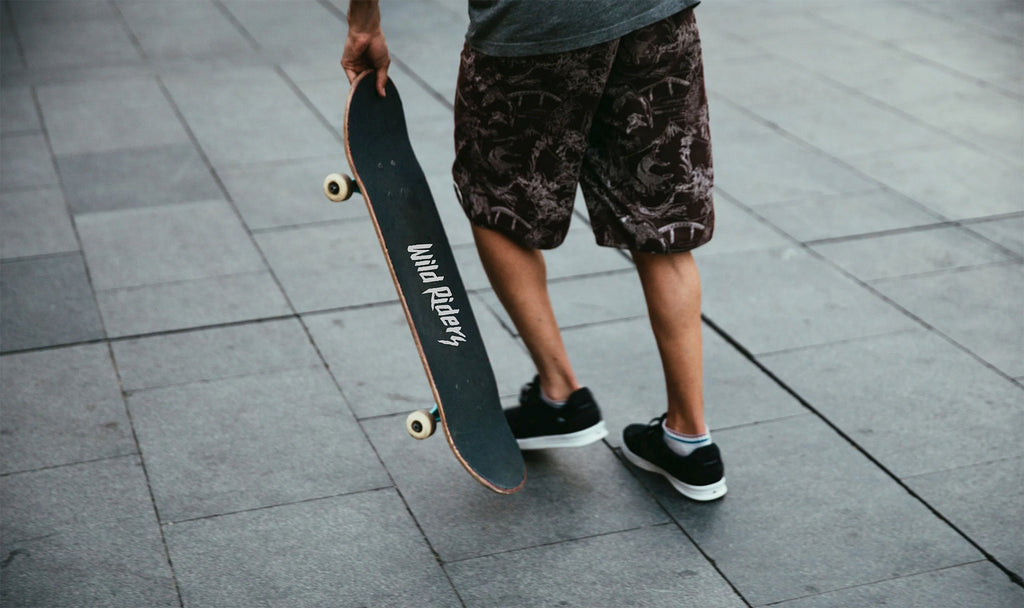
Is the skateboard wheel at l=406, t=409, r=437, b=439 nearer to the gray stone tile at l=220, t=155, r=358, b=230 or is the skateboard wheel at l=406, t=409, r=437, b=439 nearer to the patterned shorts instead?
the patterned shorts

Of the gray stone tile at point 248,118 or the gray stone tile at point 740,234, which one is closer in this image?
the gray stone tile at point 740,234

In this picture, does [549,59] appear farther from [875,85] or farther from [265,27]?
[265,27]

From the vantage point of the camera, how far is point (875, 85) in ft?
21.7

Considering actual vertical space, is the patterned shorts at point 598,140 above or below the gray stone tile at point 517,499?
above

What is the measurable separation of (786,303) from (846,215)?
3.15ft

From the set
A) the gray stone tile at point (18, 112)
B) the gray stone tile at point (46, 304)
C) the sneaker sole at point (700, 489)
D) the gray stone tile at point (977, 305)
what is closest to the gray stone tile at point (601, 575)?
the sneaker sole at point (700, 489)

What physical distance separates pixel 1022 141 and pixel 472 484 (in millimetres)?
4021

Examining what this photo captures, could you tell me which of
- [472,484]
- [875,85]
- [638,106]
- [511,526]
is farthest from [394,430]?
[875,85]

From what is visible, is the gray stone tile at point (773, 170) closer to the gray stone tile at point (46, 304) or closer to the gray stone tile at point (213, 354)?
the gray stone tile at point (213, 354)

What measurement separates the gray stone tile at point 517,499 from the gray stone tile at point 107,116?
3059mm

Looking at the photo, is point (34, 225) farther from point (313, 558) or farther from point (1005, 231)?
point (1005, 231)

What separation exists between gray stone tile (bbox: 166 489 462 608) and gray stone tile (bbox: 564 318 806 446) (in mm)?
765

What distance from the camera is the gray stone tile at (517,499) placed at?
2.85 metres

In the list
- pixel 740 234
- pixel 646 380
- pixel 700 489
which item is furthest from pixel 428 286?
pixel 740 234
